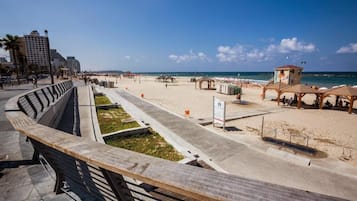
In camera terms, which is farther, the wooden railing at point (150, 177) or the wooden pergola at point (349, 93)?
the wooden pergola at point (349, 93)

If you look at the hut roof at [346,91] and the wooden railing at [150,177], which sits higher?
the wooden railing at [150,177]

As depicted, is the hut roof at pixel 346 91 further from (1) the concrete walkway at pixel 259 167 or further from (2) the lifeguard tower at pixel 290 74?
(1) the concrete walkway at pixel 259 167

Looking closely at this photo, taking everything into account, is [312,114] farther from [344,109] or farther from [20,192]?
[20,192]

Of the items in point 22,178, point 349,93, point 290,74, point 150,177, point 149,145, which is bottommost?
point 149,145

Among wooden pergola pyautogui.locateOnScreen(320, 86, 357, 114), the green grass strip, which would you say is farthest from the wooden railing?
wooden pergola pyautogui.locateOnScreen(320, 86, 357, 114)

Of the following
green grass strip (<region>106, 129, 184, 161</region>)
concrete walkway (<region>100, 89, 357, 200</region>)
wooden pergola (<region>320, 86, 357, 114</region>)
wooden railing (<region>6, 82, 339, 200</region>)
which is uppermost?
wooden railing (<region>6, 82, 339, 200</region>)

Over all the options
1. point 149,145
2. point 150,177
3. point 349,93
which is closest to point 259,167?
point 149,145

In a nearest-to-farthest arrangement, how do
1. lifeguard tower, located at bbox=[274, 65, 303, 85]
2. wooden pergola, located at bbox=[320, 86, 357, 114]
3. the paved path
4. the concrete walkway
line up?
the paved path
the concrete walkway
wooden pergola, located at bbox=[320, 86, 357, 114]
lifeguard tower, located at bbox=[274, 65, 303, 85]

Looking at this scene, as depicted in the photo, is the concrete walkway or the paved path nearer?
the paved path

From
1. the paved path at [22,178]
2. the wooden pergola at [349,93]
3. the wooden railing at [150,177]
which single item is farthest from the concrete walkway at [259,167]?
the wooden pergola at [349,93]

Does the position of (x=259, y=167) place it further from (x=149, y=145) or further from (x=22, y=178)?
(x=22, y=178)

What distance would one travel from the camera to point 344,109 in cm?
1772

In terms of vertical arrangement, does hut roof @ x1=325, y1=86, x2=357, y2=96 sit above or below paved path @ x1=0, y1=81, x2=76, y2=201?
above

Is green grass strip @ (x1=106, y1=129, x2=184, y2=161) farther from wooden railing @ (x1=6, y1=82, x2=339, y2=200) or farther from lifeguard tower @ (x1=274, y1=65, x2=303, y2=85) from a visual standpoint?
lifeguard tower @ (x1=274, y1=65, x2=303, y2=85)
